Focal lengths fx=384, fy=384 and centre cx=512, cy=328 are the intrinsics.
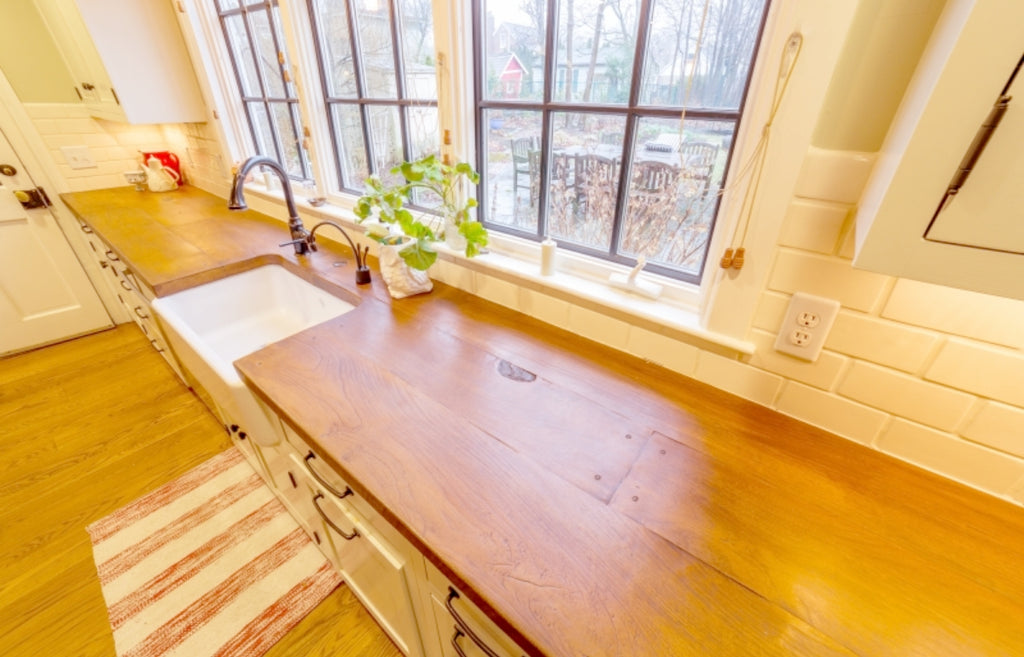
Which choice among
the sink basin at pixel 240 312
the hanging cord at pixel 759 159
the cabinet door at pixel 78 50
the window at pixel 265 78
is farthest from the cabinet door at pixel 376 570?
the cabinet door at pixel 78 50

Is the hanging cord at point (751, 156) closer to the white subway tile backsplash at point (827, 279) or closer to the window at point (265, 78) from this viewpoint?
the white subway tile backsplash at point (827, 279)

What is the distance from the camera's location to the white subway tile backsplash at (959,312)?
54 cm

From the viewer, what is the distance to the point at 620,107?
88 cm

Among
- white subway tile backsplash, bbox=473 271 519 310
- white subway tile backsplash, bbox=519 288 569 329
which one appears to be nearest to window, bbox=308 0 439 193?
white subway tile backsplash, bbox=473 271 519 310

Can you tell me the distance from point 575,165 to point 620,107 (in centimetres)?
18

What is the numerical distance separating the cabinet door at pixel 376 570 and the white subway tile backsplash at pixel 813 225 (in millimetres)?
901

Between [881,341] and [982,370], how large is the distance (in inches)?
4.6

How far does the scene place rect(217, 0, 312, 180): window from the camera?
172 centimetres

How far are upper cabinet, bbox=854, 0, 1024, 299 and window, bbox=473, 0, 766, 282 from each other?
0.41m

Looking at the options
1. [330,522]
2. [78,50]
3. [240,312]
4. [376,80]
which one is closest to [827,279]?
[330,522]

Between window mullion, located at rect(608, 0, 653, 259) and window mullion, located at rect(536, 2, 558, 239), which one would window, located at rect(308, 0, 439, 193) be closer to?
window mullion, located at rect(536, 2, 558, 239)

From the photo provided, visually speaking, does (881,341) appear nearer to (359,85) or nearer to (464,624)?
(464,624)

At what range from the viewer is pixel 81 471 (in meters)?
1.58

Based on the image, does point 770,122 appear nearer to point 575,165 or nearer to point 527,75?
point 575,165
